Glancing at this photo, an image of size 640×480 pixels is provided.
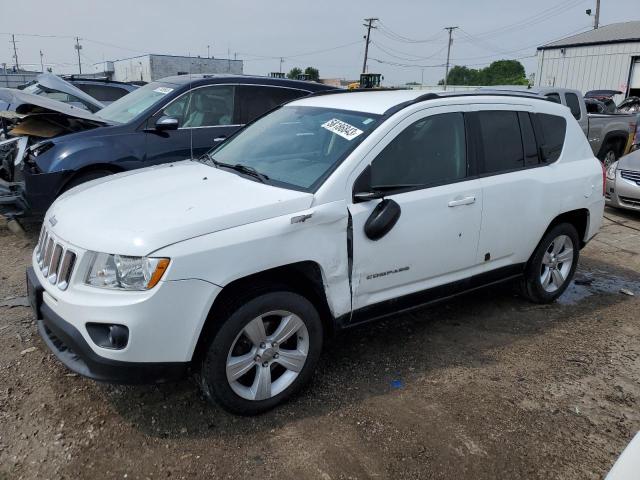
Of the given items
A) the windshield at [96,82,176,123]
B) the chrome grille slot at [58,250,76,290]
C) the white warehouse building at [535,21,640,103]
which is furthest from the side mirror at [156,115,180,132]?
the white warehouse building at [535,21,640,103]

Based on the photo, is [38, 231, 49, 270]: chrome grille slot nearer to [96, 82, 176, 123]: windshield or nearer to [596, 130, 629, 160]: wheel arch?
[96, 82, 176, 123]: windshield

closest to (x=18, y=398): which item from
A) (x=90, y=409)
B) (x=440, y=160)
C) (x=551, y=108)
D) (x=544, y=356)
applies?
(x=90, y=409)

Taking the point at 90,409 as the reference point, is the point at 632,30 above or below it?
above

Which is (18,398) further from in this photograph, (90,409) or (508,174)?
(508,174)

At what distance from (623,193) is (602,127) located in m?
3.12

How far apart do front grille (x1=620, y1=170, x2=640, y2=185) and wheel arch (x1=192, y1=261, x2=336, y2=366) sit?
281 inches

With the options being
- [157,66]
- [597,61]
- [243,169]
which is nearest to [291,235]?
[243,169]

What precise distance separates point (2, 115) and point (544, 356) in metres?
6.52

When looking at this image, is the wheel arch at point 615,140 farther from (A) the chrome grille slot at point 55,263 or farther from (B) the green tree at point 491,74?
(B) the green tree at point 491,74

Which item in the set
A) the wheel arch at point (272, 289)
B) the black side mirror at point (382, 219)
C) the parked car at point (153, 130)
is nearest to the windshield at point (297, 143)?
the black side mirror at point (382, 219)

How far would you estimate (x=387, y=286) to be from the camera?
3.46 m

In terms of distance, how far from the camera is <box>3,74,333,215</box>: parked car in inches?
217

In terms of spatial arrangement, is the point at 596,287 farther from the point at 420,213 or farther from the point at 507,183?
the point at 420,213

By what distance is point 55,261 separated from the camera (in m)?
2.92
